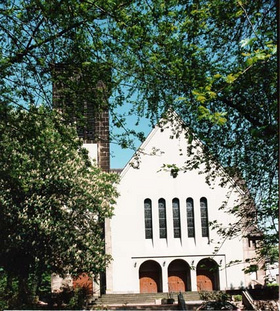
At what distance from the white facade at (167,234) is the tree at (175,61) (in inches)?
5.4

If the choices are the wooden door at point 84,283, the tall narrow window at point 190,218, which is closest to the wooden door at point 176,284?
the tall narrow window at point 190,218

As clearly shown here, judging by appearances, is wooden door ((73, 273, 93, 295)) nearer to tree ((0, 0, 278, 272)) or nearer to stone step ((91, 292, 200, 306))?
stone step ((91, 292, 200, 306))

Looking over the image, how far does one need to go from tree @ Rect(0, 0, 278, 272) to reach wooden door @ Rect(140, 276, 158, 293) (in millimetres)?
653

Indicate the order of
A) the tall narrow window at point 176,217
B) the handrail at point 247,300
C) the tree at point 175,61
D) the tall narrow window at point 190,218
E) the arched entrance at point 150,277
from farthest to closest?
the tall narrow window at point 176,217
the tall narrow window at point 190,218
the arched entrance at point 150,277
the handrail at point 247,300
the tree at point 175,61

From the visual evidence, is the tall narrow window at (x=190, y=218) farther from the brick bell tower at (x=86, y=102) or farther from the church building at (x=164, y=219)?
the brick bell tower at (x=86, y=102)

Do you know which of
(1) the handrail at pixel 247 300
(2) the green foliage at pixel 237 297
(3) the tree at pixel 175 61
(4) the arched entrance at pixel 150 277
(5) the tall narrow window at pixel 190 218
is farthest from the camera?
(5) the tall narrow window at pixel 190 218

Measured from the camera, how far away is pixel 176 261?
2.46m

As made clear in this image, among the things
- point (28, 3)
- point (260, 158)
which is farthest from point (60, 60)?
point (260, 158)

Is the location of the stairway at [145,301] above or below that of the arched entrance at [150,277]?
below

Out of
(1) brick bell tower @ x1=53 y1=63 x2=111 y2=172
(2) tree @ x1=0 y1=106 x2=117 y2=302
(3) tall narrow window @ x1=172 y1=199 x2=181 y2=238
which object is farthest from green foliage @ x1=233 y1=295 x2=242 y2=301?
(1) brick bell tower @ x1=53 y1=63 x2=111 y2=172

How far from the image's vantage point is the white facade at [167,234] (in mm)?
2266

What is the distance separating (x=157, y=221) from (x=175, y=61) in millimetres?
1055

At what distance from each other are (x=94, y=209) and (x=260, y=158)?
44.9 inches

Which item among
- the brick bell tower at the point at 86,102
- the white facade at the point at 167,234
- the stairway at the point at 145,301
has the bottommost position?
the stairway at the point at 145,301
